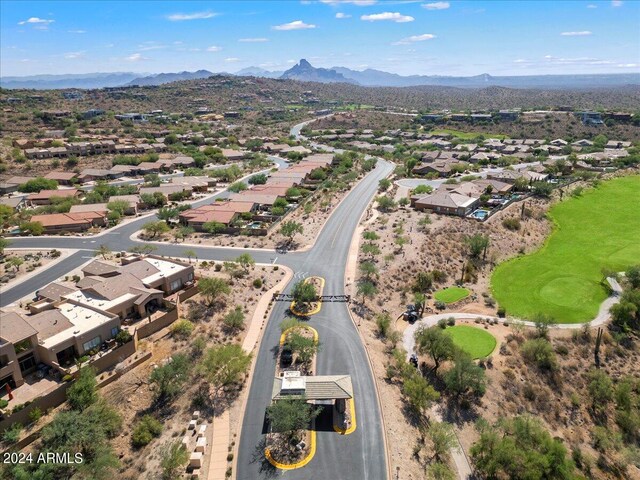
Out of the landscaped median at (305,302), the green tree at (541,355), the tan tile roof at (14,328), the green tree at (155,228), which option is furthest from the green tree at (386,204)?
the tan tile roof at (14,328)

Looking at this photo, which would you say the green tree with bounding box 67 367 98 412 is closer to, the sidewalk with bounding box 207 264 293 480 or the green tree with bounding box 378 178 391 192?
the sidewalk with bounding box 207 264 293 480

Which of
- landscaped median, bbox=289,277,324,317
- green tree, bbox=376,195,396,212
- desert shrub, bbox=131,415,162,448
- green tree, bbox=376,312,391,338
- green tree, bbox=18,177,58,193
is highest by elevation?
green tree, bbox=18,177,58,193

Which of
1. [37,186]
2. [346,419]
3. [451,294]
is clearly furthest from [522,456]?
[37,186]

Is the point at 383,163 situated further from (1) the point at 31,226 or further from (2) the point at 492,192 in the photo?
(1) the point at 31,226

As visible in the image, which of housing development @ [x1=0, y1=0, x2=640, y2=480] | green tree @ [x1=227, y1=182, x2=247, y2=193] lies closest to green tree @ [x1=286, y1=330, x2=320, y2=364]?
housing development @ [x1=0, y1=0, x2=640, y2=480]

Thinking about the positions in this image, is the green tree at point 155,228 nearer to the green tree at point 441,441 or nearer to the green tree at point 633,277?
the green tree at point 441,441

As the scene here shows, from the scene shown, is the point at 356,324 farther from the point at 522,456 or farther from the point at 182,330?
the point at 522,456
